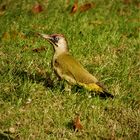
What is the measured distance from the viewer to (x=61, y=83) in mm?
6078

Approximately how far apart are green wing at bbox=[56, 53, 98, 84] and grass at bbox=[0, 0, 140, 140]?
162 millimetres

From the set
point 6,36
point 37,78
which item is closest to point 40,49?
point 6,36

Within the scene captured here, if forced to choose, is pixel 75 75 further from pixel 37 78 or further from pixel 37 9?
pixel 37 9

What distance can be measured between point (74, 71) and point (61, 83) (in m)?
0.23

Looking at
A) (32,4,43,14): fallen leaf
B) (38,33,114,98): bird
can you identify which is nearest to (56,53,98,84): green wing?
(38,33,114,98): bird

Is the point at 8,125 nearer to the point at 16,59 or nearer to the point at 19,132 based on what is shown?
the point at 19,132

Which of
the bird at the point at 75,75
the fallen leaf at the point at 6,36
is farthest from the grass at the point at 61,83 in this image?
the bird at the point at 75,75

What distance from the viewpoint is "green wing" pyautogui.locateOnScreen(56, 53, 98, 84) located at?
591 cm

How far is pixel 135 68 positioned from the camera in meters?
6.84

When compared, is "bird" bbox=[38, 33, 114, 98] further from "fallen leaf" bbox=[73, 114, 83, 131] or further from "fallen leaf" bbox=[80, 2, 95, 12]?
"fallen leaf" bbox=[80, 2, 95, 12]

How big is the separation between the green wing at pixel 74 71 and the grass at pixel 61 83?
162 millimetres

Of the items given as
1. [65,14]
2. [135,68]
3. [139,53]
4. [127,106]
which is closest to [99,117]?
[127,106]

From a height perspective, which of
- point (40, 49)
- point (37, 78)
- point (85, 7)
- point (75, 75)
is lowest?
point (85, 7)

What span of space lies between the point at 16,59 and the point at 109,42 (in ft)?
4.91
